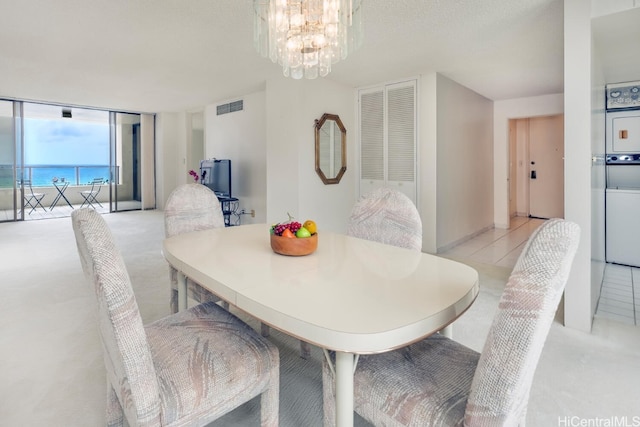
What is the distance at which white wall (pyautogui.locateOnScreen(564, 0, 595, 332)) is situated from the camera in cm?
236

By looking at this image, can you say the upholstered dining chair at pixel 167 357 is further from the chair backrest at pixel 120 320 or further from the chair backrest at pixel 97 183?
the chair backrest at pixel 97 183

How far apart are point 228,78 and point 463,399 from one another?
505 cm

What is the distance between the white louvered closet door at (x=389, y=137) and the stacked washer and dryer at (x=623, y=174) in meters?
2.25

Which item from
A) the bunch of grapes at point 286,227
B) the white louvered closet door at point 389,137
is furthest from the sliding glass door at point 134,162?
the bunch of grapes at point 286,227

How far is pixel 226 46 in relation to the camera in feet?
12.2

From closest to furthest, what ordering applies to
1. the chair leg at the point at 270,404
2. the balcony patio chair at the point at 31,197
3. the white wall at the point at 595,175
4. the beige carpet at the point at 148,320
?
the chair leg at the point at 270,404 < the beige carpet at the point at 148,320 < the white wall at the point at 595,175 < the balcony patio chair at the point at 31,197

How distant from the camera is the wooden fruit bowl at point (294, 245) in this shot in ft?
5.39

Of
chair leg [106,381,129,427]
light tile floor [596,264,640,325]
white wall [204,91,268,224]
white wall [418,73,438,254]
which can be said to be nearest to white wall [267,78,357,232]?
white wall [204,91,268,224]

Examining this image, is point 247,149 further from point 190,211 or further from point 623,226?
point 623,226

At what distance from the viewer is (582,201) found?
240 centimetres

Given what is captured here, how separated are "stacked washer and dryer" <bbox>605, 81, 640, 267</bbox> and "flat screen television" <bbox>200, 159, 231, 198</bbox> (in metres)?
5.42

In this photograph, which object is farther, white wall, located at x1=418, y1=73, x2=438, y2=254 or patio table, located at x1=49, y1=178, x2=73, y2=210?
patio table, located at x1=49, y1=178, x2=73, y2=210

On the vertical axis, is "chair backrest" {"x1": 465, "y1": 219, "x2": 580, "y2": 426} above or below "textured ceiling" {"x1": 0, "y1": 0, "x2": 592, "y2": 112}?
below

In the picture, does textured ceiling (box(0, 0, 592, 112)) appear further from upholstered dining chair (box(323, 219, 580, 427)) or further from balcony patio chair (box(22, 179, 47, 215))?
balcony patio chair (box(22, 179, 47, 215))
